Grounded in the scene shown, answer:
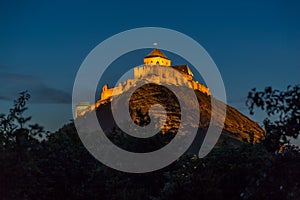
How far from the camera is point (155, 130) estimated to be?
79.2 feet

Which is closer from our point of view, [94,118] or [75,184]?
[75,184]

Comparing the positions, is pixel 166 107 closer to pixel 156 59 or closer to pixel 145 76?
pixel 145 76

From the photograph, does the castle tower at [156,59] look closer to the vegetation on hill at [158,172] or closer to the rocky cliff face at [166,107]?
the rocky cliff face at [166,107]

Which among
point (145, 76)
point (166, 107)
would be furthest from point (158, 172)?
point (145, 76)

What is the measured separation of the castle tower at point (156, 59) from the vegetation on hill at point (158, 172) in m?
108

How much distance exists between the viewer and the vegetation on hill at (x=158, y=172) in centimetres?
834

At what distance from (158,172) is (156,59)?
366ft

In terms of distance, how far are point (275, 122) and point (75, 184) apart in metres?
9.72

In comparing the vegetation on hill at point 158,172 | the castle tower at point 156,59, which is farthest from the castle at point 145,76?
the vegetation on hill at point 158,172

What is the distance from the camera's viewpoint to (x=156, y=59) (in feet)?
427

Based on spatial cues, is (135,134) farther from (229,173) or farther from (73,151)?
(229,173)

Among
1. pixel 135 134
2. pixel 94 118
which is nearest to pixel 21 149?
pixel 135 134

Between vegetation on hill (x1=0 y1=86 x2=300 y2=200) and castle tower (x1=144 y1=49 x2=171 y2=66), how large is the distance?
10757cm

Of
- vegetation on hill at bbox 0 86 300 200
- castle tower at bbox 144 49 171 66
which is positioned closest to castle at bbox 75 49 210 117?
castle tower at bbox 144 49 171 66
